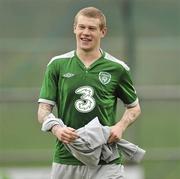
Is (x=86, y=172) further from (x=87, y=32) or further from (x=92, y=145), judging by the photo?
(x=87, y=32)

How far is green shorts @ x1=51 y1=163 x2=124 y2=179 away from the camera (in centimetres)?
780

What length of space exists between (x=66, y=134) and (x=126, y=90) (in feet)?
2.26

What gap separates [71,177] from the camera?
7.82m

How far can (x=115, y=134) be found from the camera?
7.73 meters

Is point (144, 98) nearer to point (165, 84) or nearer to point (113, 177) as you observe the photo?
point (165, 84)

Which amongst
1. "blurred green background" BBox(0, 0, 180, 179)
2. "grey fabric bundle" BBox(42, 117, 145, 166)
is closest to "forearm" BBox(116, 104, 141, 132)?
"grey fabric bundle" BBox(42, 117, 145, 166)

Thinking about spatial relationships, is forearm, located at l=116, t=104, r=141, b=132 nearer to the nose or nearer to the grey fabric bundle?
the grey fabric bundle

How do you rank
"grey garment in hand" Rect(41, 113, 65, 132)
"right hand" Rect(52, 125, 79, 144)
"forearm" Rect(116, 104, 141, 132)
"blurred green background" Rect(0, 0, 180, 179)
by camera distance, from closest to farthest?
"right hand" Rect(52, 125, 79, 144), "grey garment in hand" Rect(41, 113, 65, 132), "forearm" Rect(116, 104, 141, 132), "blurred green background" Rect(0, 0, 180, 179)

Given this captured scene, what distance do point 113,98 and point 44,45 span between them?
8.14 meters

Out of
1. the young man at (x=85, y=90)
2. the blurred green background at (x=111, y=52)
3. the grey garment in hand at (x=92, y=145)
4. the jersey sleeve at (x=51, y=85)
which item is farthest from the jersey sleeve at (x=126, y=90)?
the blurred green background at (x=111, y=52)

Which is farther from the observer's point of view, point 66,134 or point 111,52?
point 111,52

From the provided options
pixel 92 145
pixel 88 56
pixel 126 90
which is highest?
pixel 88 56

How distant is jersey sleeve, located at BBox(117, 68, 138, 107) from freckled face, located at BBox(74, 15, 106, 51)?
0.32 meters

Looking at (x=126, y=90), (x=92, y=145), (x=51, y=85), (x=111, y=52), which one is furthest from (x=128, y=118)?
(x=111, y=52)
